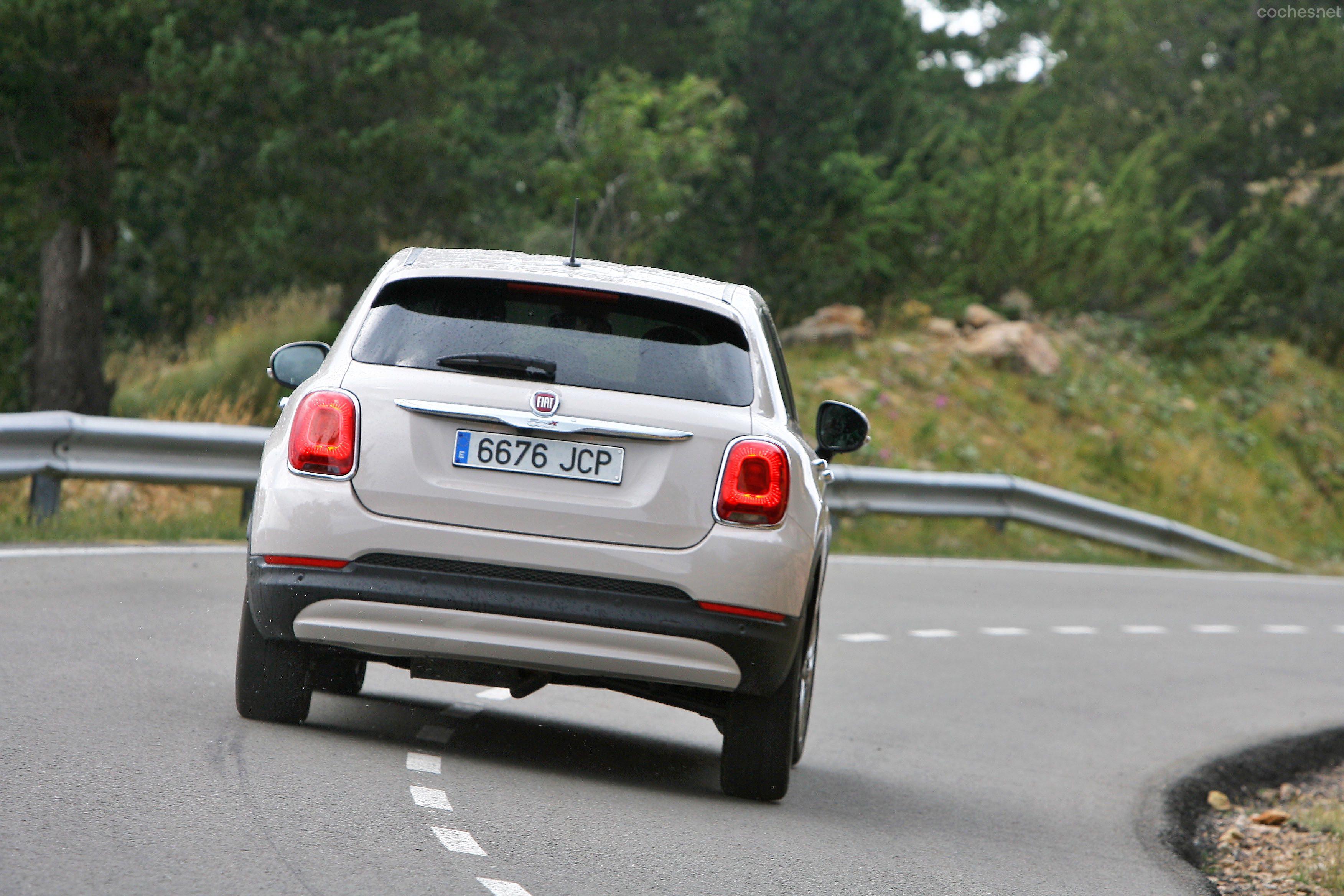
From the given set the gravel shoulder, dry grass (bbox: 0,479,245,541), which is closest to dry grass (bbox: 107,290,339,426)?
dry grass (bbox: 0,479,245,541)

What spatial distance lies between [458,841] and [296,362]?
244 cm

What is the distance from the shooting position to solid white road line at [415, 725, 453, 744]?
6637 millimetres

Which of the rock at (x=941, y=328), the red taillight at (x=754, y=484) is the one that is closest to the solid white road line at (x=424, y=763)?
the red taillight at (x=754, y=484)

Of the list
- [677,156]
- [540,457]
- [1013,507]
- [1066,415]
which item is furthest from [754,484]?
[677,156]

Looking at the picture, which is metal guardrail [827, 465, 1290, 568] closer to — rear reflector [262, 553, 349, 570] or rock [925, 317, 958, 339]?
rock [925, 317, 958, 339]

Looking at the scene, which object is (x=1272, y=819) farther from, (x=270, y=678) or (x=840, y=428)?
(x=270, y=678)

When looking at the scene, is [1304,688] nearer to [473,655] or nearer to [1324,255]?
[473,655]

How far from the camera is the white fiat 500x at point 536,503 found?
18.4 feet

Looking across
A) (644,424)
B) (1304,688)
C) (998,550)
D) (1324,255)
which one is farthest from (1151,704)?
(1324,255)

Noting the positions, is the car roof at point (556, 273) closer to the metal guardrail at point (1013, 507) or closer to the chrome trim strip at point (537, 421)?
the chrome trim strip at point (537, 421)

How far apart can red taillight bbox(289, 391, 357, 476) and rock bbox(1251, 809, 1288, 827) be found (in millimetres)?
4398

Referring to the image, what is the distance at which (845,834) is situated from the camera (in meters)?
6.11

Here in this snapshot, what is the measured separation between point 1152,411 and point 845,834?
2251 cm

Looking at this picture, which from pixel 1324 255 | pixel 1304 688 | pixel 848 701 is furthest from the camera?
pixel 1324 255
